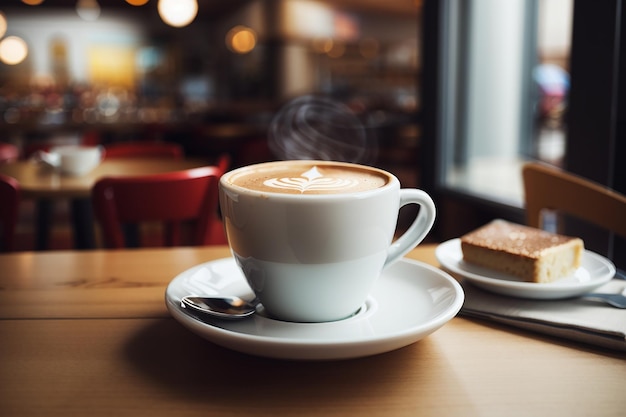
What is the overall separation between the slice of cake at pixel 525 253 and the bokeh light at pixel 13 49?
48.6 feet

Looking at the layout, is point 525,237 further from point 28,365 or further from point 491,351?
point 28,365

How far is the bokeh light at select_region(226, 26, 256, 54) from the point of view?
41.9ft

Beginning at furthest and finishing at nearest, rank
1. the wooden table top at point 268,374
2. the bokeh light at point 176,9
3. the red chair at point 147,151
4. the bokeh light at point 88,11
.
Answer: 1. the bokeh light at point 88,11
2. the bokeh light at point 176,9
3. the red chair at point 147,151
4. the wooden table top at point 268,374

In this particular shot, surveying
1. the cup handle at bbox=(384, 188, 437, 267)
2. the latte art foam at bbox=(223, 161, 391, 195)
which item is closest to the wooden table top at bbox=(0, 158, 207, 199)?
the latte art foam at bbox=(223, 161, 391, 195)

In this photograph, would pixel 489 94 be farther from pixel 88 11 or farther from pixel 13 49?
pixel 13 49

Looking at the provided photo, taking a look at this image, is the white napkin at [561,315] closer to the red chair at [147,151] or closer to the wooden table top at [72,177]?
the wooden table top at [72,177]

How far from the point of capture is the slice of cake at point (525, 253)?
0.75m

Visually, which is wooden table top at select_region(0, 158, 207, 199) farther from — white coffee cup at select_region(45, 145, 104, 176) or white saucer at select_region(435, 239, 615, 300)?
white saucer at select_region(435, 239, 615, 300)

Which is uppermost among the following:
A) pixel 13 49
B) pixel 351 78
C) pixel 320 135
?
pixel 13 49

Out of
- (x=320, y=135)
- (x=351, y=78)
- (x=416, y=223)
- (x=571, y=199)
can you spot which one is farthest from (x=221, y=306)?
(x=351, y=78)

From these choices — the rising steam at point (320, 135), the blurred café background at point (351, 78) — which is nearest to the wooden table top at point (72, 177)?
the blurred café background at point (351, 78)

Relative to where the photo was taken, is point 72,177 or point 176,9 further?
point 176,9

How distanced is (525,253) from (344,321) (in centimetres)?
27

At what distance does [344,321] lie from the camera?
64 cm
